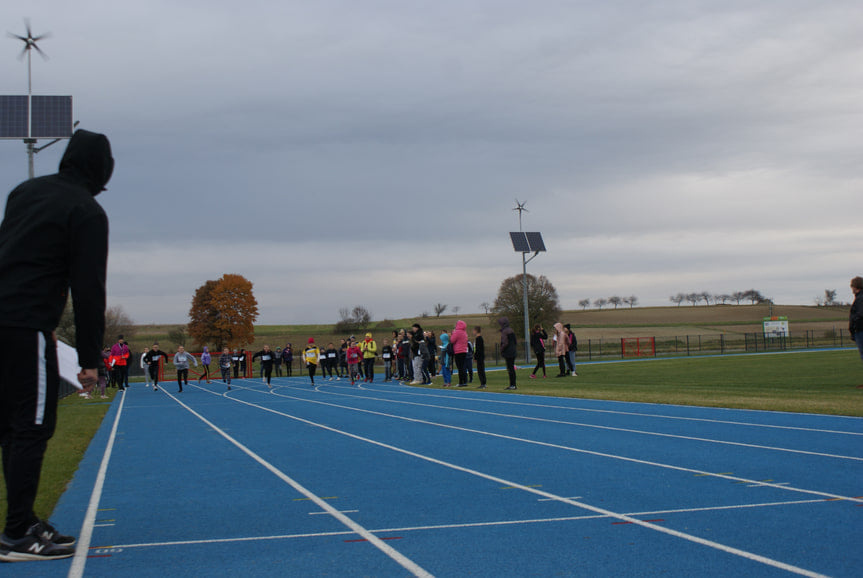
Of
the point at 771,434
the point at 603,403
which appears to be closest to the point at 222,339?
the point at 603,403

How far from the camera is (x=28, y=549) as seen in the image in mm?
4219

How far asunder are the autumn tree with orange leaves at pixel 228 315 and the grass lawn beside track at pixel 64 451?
6598cm

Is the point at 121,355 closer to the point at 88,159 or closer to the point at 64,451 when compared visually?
the point at 64,451

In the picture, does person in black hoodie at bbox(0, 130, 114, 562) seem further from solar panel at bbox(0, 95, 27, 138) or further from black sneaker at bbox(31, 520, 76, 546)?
solar panel at bbox(0, 95, 27, 138)

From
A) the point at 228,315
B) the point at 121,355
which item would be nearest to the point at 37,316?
the point at 121,355

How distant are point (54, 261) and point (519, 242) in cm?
4220

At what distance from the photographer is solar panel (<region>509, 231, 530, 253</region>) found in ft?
148

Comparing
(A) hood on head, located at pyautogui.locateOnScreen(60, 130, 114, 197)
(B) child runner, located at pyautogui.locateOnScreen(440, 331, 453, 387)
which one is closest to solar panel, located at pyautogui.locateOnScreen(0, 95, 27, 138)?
(B) child runner, located at pyautogui.locateOnScreen(440, 331, 453, 387)

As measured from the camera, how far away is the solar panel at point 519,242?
148 feet

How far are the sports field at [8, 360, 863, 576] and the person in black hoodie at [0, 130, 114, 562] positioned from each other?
1.12 feet

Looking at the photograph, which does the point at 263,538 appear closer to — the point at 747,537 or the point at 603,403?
the point at 747,537

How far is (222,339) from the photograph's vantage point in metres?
84.9

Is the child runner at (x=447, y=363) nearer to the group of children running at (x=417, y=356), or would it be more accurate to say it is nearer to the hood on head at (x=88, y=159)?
the group of children running at (x=417, y=356)

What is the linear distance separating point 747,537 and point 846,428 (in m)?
5.90
